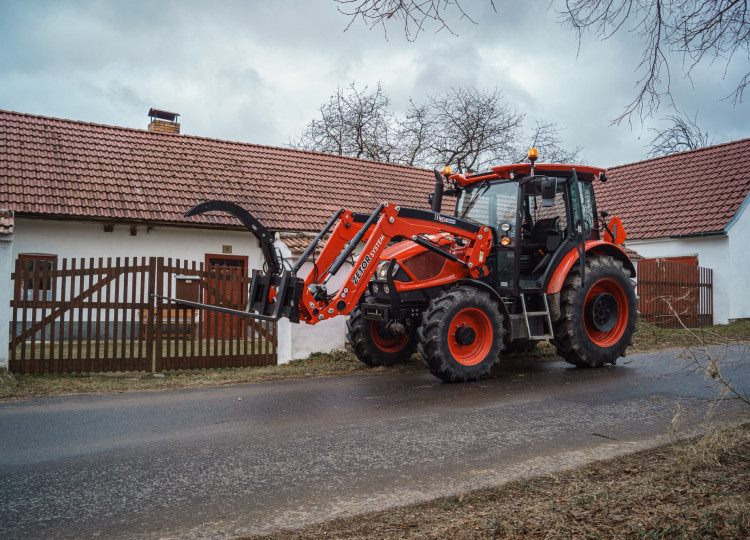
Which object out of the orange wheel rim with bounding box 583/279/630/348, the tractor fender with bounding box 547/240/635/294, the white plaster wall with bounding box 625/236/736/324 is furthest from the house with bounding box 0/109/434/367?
the white plaster wall with bounding box 625/236/736/324

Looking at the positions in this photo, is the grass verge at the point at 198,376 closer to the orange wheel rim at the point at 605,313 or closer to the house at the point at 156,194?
the house at the point at 156,194

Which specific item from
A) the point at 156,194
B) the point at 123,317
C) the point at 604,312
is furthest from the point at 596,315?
the point at 156,194

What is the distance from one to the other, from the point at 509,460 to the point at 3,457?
3787 millimetres

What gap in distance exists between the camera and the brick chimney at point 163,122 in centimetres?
2161

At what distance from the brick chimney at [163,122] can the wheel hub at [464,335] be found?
16.4 meters

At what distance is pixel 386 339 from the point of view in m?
9.48

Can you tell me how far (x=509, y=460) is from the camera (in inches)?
175

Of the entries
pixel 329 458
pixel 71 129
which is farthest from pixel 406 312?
pixel 71 129

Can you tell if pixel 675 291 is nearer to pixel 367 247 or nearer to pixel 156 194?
pixel 367 247

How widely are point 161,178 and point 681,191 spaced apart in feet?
53.4

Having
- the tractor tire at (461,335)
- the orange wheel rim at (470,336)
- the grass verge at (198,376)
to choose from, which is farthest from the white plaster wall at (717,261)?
the orange wheel rim at (470,336)

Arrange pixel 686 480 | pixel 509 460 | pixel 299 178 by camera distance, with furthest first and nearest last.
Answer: pixel 299 178
pixel 509 460
pixel 686 480

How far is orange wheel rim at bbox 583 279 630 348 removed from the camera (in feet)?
30.2

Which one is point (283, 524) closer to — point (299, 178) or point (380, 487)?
point (380, 487)
